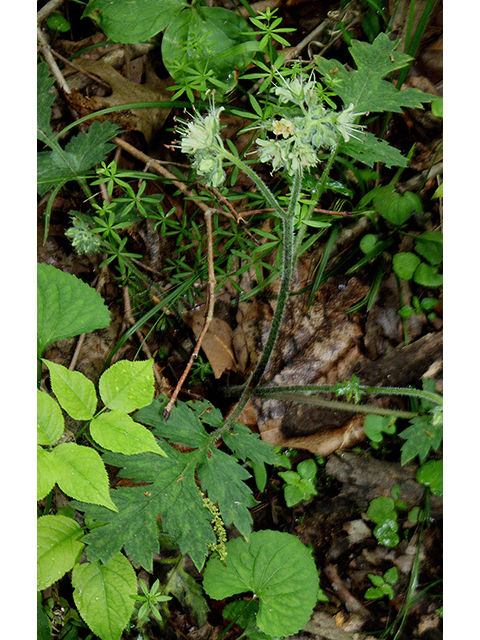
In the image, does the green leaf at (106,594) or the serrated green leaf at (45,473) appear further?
the green leaf at (106,594)

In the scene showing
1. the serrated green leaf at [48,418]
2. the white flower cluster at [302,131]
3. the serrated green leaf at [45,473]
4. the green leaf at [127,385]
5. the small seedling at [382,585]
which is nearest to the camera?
the white flower cluster at [302,131]

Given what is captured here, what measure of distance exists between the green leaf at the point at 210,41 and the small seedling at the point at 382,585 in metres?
2.63

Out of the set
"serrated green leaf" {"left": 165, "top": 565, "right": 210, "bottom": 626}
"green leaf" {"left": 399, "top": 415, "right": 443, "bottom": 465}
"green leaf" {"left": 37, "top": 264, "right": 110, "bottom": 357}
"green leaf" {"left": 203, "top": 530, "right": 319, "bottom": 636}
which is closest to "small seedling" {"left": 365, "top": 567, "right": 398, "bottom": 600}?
"green leaf" {"left": 203, "top": 530, "right": 319, "bottom": 636}

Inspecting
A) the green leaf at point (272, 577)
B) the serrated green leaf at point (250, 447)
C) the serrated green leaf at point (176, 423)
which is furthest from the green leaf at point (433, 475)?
the serrated green leaf at point (176, 423)

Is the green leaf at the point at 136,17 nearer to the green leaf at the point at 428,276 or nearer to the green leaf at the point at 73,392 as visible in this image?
the green leaf at the point at 73,392

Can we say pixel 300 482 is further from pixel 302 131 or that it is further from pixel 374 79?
pixel 374 79

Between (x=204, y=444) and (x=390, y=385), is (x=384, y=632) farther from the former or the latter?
(x=204, y=444)

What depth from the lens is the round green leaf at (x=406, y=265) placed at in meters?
2.35

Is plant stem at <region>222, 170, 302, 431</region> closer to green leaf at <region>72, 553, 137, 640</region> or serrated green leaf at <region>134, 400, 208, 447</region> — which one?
serrated green leaf at <region>134, 400, 208, 447</region>

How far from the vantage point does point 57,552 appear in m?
1.84

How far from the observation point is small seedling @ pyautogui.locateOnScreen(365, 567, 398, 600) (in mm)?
2340

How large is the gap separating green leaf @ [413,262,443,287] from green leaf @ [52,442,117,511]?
1.80 meters

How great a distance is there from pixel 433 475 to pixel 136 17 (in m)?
2.75

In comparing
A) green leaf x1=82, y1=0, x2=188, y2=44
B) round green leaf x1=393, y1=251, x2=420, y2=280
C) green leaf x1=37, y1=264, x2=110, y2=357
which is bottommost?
round green leaf x1=393, y1=251, x2=420, y2=280
